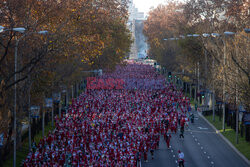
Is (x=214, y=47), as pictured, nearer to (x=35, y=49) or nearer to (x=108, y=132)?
(x=108, y=132)

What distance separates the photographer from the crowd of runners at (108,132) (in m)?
26.4

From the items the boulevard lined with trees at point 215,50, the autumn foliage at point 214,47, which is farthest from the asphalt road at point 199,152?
the autumn foliage at point 214,47

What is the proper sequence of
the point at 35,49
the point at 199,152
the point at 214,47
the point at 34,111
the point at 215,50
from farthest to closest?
1. the point at 215,50
2. the point at 214,47
3. the point at 34,111
4. the point at 199,152
5. the point at 35,49

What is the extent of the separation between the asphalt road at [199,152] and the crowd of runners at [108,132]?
807mm

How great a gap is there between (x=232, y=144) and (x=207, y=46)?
63.9ft

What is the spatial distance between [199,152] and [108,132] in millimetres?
6155

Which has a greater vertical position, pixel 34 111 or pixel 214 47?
pixel 214 47

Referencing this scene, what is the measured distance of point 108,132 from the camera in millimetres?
33844

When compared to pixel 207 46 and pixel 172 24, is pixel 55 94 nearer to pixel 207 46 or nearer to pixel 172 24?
pixel 207 46

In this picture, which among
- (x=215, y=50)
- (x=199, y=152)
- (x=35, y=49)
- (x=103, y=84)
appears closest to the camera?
(x=35, y=49)

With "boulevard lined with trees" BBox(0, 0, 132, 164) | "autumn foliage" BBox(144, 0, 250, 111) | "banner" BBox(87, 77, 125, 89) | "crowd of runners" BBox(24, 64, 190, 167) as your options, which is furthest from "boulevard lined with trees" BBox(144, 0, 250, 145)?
"boulevard lined with trees" BBox(0, 0, 132, 164)

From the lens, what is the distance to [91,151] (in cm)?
2733

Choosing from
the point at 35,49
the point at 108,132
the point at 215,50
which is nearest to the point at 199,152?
the point at 108,132

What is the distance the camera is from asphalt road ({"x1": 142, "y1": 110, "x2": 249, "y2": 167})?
28.6 m
